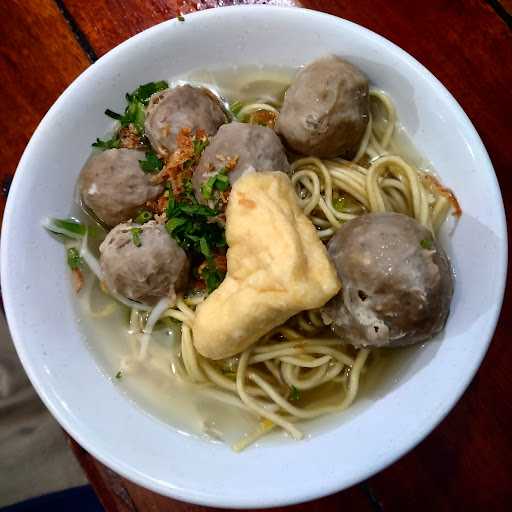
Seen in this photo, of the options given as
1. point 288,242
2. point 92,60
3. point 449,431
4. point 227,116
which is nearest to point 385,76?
point 227,116

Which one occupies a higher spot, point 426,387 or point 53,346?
point 53,346

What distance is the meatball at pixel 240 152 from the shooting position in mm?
1293

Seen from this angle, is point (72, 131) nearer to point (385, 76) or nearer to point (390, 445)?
point (385, 76)

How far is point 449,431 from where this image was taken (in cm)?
148

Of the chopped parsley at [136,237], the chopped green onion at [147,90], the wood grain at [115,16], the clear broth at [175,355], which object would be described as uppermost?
the wood grain at [115,16]

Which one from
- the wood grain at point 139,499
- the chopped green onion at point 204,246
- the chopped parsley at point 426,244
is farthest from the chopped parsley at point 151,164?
the wood grain at point 139,499

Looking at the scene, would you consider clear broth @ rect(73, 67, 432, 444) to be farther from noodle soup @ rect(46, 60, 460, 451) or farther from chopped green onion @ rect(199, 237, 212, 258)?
chopped green onion @ rect(199, 237, 212, 258)

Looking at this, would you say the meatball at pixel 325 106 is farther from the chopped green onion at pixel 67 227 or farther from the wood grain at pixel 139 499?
the wood grain at pixel 139 499

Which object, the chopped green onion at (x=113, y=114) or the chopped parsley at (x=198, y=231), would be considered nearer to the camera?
the chopped parsley at (x=198, y=231)

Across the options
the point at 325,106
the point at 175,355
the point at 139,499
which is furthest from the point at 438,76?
the point at 139,499

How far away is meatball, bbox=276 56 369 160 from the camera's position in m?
1.33

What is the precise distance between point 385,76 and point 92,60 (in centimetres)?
81

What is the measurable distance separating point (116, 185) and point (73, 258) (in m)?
0.24

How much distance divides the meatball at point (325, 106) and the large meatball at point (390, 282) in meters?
0.24
